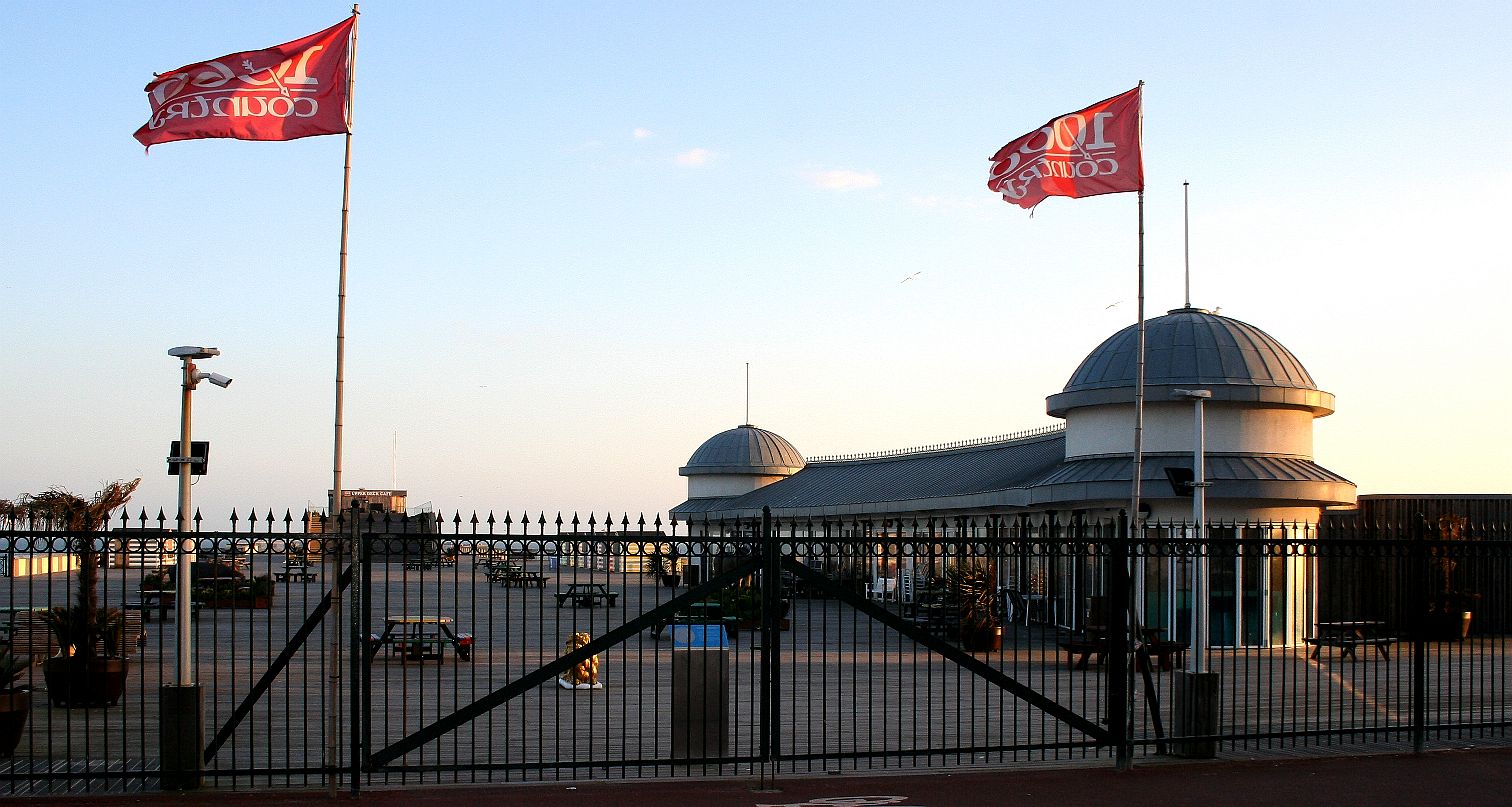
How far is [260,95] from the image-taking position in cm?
1259

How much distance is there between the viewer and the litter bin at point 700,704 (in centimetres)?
1298

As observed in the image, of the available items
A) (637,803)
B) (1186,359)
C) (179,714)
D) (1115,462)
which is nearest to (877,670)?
(1115,462)

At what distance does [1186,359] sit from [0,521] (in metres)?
23.8

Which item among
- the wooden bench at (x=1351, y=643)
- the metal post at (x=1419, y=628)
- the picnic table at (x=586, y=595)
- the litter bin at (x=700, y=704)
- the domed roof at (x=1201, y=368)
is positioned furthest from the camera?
the domed roof at (x=1201, y=368)

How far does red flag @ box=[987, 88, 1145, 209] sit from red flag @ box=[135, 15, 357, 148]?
791 cm

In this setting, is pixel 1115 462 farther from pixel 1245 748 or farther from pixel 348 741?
pixel 348 741

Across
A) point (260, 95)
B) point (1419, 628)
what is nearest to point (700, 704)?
point (260, 95)

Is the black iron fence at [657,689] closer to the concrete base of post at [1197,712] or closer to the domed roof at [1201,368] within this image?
the concrete base of post at [1197,712]

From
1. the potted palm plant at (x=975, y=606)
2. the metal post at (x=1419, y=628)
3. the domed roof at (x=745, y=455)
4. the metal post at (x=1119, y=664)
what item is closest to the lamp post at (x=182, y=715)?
the metal post at (x=1119, y=664)

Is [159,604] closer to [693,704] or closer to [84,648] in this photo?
[84,648]

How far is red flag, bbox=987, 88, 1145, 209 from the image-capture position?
16.5 m

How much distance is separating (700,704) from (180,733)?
180 inches

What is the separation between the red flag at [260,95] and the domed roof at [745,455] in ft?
165

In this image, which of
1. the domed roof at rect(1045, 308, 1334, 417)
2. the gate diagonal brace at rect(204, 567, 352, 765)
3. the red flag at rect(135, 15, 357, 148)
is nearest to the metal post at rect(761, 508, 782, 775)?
the gate diagonal brace at rect(204, 567, 352, 765)
